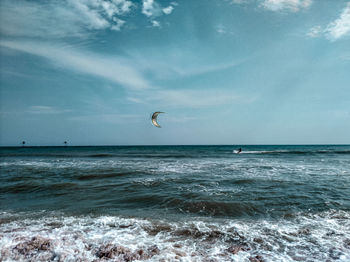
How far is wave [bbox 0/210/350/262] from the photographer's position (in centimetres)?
407

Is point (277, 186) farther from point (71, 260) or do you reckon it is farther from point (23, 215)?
point (23, 215)

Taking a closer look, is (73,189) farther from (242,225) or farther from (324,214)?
(324,214)

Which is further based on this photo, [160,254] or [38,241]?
[38,241]

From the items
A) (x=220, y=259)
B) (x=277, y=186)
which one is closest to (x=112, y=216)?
(x=220, y=259)

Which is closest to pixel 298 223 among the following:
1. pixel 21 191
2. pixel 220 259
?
pixel 220 259

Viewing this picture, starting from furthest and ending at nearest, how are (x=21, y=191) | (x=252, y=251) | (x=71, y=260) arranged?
(x=21, y=191), (x=252, y=251), (x=71, y=260)

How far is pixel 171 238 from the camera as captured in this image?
4.82 meters

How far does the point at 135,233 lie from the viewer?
5.08 m

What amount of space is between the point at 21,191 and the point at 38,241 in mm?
6758

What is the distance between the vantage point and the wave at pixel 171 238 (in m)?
4.07

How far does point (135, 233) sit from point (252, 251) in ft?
8.50

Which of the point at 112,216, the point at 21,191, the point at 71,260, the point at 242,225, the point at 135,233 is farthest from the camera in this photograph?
the point at 21,191

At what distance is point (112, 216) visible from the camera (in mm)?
6301

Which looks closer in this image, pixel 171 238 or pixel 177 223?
pixel 171 238
